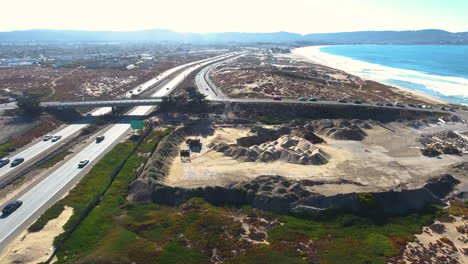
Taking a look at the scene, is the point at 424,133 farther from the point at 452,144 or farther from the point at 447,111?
the point at 447,111

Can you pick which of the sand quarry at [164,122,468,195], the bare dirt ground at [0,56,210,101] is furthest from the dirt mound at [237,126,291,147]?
the bare dirt ground at [0,56,210,101]

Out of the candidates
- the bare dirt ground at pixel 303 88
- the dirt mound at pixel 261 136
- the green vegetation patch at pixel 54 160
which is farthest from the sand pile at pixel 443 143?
the green vegetation patch at pixel 54 160

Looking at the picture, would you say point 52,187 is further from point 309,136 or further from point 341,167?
point 309,136

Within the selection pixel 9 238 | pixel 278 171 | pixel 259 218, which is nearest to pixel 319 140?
pixel 278 171

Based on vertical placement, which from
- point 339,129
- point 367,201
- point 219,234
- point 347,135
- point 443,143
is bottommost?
point 219,234

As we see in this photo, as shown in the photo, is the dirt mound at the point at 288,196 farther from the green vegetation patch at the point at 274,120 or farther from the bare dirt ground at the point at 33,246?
the green vegetation patch at the point at 274,120

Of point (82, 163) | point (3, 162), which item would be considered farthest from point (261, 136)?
point (3, 162)
